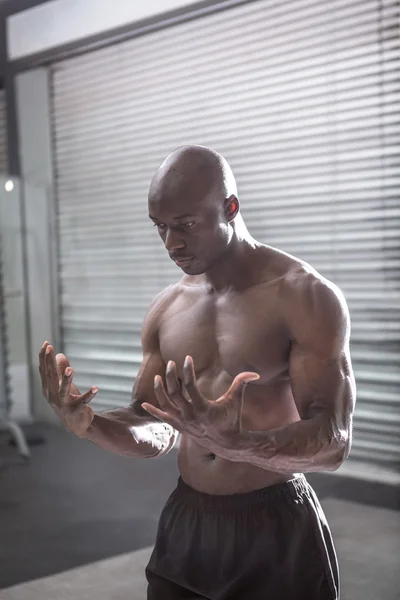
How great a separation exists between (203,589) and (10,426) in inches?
104

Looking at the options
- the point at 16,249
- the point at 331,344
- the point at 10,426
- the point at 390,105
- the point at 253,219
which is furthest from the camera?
the point at 16,249

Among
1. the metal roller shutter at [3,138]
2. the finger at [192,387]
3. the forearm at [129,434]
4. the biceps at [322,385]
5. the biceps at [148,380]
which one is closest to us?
the finger at [192,387]

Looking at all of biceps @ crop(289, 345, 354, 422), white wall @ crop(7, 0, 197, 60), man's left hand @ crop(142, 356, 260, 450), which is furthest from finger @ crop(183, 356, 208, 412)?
white wall @ crop(7, 0, 197, 60)

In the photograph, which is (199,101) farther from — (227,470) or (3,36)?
(227,470)

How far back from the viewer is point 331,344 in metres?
0.98

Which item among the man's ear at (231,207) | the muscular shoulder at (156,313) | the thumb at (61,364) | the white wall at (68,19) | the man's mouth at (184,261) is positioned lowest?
the thumb at (61,364)

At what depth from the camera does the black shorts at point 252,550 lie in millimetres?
1044

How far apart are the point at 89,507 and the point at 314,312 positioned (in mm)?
2109

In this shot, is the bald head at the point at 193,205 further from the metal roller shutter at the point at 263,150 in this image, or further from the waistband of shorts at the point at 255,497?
the metal roller shutter at the point at 263,150

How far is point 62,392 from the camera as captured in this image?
98cm

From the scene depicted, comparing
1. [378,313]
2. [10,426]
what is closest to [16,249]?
[10,426]

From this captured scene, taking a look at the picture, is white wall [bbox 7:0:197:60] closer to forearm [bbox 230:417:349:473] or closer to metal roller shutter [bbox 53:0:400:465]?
metal roller shutter [bbox 53:0:400:465]

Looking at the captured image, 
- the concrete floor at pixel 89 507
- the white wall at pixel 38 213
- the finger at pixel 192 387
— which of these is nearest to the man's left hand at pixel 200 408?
the finger at pixel 192 387

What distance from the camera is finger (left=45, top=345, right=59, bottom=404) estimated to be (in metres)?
0.99
